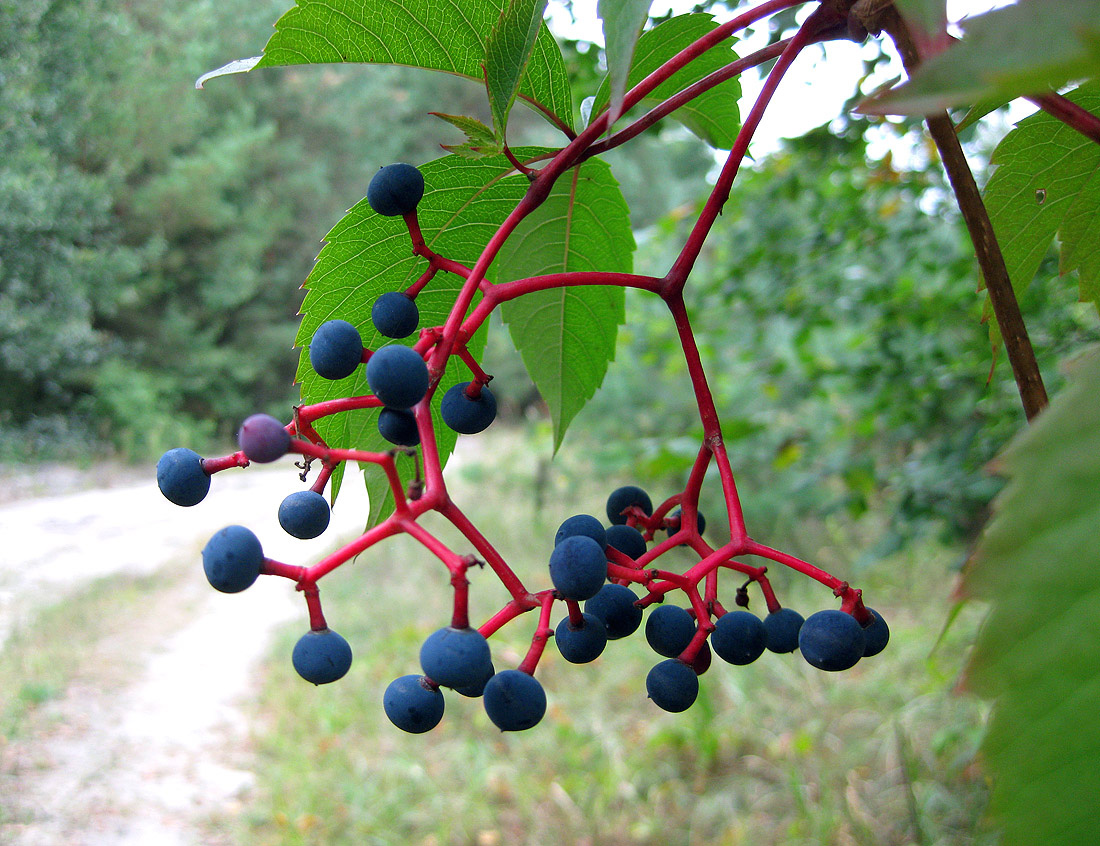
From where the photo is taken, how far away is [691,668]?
70 centimetres

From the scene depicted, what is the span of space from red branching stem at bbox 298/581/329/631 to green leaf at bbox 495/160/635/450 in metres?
0.43

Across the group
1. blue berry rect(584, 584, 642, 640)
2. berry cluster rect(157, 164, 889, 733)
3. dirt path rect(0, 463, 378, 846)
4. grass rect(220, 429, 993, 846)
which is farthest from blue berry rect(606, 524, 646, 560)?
grass rect(220, 429, 993, 846)

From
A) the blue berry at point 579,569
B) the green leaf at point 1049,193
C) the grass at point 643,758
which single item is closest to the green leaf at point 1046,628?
the blue berry at point 579,569

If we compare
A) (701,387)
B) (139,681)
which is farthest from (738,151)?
(139,681)

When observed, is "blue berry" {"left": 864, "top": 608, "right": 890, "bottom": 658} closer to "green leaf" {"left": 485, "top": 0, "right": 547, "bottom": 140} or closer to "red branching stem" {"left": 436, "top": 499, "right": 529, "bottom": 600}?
"red branching stem" {"left": 436, "top": 499, "right": 529, "bottom": 600}

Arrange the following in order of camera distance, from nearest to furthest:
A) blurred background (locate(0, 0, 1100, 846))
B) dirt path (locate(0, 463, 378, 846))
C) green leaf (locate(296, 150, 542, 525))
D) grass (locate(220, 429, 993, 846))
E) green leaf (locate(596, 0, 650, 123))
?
green leaf (locate(596, 0, 650, 123)) < green leaf (locate(296, 150, 542, 525)) < blurred background (locate(0, 0, 1100, 846)) < grass (locate(220, 429, 993, 846)) < dirt path (locate(0, 463, 378, 846))

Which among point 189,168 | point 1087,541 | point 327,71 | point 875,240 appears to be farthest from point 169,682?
point 327,71

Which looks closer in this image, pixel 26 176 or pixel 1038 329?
pixel 1038 329

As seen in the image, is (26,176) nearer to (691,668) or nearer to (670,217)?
(670,217)

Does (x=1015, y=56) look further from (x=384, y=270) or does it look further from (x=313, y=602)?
(x=384, y=270)

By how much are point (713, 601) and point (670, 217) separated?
12.6ft

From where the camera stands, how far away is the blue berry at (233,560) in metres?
0.55

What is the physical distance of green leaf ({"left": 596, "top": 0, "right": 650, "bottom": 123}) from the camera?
0.49 metres

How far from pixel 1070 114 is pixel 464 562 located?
1.79 ft
